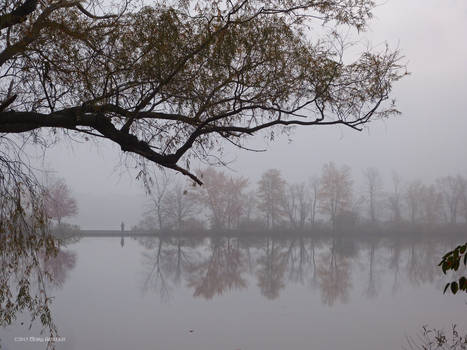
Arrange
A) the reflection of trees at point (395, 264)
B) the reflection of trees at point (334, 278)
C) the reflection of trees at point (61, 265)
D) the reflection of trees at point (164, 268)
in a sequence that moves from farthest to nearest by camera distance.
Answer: the reflection of trees at point (61, 265)
the reflection of trees at point (395, 264)
the reflection of trees at point (164, 268)
the reflection of trees at point (334, 278)

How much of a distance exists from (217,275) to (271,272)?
2178mm

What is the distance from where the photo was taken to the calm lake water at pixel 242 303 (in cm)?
753

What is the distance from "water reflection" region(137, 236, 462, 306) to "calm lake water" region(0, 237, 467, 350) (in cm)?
4

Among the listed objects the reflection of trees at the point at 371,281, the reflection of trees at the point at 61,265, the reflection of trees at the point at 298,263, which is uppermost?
the reflection of trees at the point at 61,265

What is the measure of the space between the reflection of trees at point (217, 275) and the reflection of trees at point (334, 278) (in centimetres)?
261

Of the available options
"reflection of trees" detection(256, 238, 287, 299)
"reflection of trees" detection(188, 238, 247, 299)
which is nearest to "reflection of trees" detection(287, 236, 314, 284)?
"reflection of trees" detection(256, 238, 287, 299)

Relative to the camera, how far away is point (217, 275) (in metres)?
14.3

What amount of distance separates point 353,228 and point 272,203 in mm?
6767

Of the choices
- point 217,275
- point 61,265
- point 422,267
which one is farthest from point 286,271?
point 61,265

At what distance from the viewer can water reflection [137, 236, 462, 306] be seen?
487 inches

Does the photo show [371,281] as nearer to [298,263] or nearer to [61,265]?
[298,263]

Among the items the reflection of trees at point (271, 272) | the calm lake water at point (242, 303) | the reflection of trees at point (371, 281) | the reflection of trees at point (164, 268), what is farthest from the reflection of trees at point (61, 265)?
the reflection of trees at point (371, 281)

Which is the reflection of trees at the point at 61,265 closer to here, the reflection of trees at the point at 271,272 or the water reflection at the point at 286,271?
the water reflection at the point at 286,271

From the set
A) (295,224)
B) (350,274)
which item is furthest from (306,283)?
(295,224)
